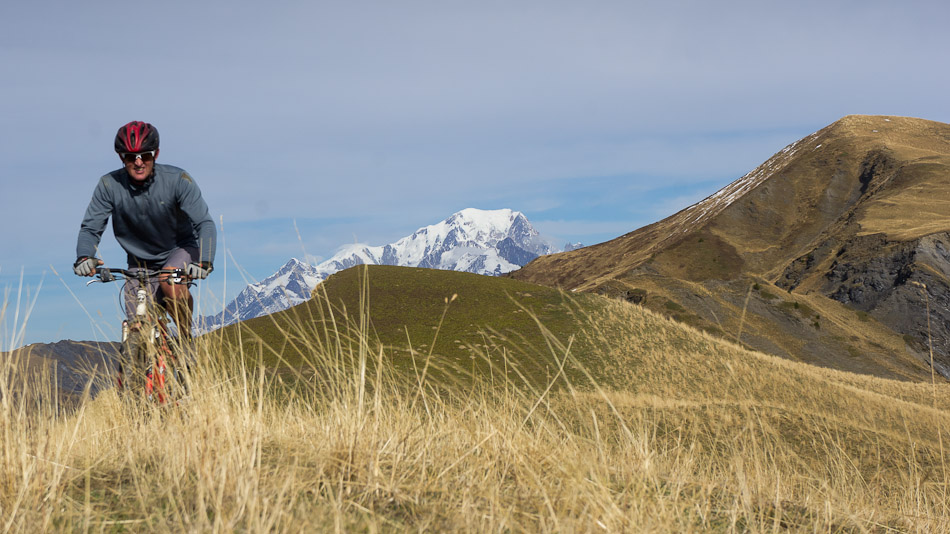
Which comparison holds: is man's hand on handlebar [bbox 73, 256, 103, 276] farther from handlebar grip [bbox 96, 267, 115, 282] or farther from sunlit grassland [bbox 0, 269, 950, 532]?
sunlit grassland [bbox 0, 269, 950, 532]

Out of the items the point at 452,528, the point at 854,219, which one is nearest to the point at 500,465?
the point at 452,528

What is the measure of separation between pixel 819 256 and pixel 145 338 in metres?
93.9

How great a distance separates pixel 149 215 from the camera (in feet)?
16.3

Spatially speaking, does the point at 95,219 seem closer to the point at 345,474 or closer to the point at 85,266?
the point at 85,266

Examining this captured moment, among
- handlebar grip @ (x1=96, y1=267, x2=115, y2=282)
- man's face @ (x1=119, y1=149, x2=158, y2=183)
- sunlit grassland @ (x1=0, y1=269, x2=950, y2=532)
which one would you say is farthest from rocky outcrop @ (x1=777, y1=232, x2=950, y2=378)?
handlebar grip @ (x1=96, y1=267, x2=115, y2=282)

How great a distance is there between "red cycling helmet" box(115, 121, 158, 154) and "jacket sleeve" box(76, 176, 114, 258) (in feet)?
1.27

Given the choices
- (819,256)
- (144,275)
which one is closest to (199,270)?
(144,275)

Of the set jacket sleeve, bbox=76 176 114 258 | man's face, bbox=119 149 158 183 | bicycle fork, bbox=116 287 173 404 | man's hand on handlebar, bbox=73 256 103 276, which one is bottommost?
bicycle fork, bbox=116 287 173 404

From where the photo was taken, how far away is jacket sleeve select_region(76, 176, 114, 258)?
4805 mm

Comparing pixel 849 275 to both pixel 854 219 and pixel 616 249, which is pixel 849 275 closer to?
pixel 854 219

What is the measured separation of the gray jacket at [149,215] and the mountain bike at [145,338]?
0.83 ft

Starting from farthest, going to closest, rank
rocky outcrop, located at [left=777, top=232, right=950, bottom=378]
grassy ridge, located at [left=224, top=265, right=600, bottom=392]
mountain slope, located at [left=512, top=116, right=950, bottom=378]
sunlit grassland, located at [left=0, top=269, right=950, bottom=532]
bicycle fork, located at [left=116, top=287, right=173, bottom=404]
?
rocky outcrop, located at [left=777, top=232, right=950, bottom=378], mountain slope, located at [left=512, top=116, right=950, bottom=378], grassy ridge, located at [left=224, top=265, right=600, bottom=392], bicycle fork, located at [left=116, top=287, right=173, bottom=404], sunlit grassland, located at [left=0, top=269, right=950, bottom=532]

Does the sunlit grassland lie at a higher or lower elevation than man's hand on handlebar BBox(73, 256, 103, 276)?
lower

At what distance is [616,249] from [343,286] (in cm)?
10719
